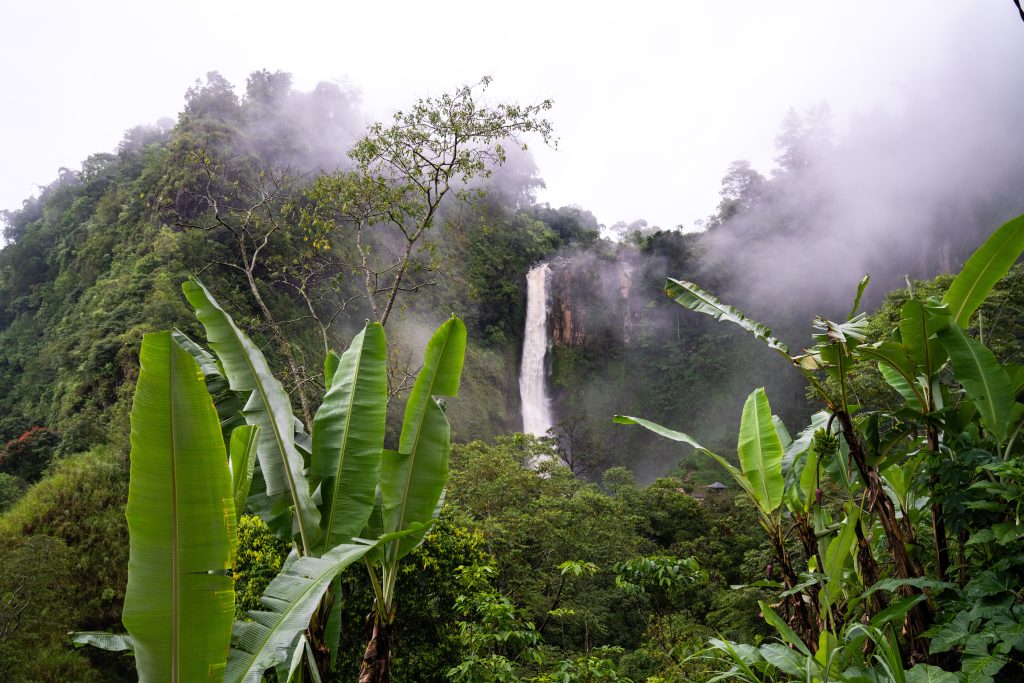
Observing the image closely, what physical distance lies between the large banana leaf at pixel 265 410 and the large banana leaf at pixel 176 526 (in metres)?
0.50

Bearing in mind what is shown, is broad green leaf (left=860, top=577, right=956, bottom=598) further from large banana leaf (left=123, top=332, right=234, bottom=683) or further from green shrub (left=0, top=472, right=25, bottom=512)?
green shrub (left=0, top=472, right=25, bottom=512)

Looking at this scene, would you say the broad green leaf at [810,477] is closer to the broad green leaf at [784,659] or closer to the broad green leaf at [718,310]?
the broad green leaf at [718,310]

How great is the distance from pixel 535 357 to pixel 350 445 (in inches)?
817

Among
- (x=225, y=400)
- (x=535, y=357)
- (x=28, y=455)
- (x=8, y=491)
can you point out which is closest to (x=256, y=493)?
(x=225, y=400)

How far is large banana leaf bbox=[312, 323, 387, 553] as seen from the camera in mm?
1806

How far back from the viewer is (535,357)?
22594 millimetres

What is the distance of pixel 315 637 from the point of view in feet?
5.31

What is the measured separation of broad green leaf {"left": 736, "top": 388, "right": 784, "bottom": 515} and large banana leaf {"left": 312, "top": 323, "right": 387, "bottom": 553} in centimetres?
168

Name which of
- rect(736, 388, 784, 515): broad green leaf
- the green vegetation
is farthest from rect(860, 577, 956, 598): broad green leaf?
rect(736, 388, 784, 515): broad green leaf

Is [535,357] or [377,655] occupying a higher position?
[535,357]

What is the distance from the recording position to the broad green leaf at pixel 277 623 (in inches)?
45.6

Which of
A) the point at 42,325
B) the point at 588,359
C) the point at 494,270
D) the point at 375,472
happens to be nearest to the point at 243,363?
the point at 375,472

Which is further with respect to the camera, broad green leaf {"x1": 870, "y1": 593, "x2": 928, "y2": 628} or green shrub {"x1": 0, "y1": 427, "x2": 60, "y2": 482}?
green shrub {"x1": 0, "y1": 427, "x2": 60, "y2": 482}

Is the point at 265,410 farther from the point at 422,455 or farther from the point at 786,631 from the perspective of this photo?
the point at 786,631
